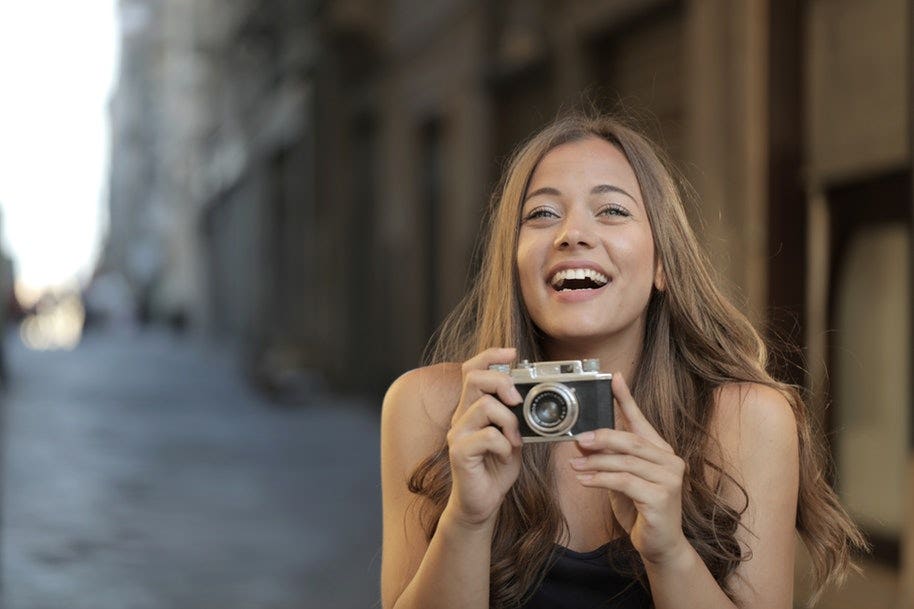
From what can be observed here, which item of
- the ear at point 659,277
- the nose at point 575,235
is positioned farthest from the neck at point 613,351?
the nose at point 575,235

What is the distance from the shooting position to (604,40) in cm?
1105

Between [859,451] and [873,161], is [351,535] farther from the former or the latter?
[873,161]

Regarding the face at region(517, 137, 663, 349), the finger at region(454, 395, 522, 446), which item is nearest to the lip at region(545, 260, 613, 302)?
the face at region(517, 137, 663, 349)

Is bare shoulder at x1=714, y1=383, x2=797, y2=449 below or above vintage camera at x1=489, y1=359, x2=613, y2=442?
below

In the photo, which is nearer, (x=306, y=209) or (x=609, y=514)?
(x=609, y=514)

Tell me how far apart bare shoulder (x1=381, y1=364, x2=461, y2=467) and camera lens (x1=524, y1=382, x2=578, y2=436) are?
1.74 ft

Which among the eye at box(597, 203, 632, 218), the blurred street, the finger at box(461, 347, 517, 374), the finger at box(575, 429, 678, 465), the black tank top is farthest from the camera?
the blurred street

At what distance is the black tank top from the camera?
264cm

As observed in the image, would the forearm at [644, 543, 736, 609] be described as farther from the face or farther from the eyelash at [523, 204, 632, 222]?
the eyelash at [523, 204, 632, 222]

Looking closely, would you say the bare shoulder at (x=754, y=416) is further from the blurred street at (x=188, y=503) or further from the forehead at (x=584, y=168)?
the blurred street at (x=188, y=503)

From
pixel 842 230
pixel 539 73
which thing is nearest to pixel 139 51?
pixel 539 73

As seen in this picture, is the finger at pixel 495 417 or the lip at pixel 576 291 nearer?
the finger at pixel 495 417

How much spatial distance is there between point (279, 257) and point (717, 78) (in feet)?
63.9

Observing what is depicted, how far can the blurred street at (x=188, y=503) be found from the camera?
7430 millimetres
